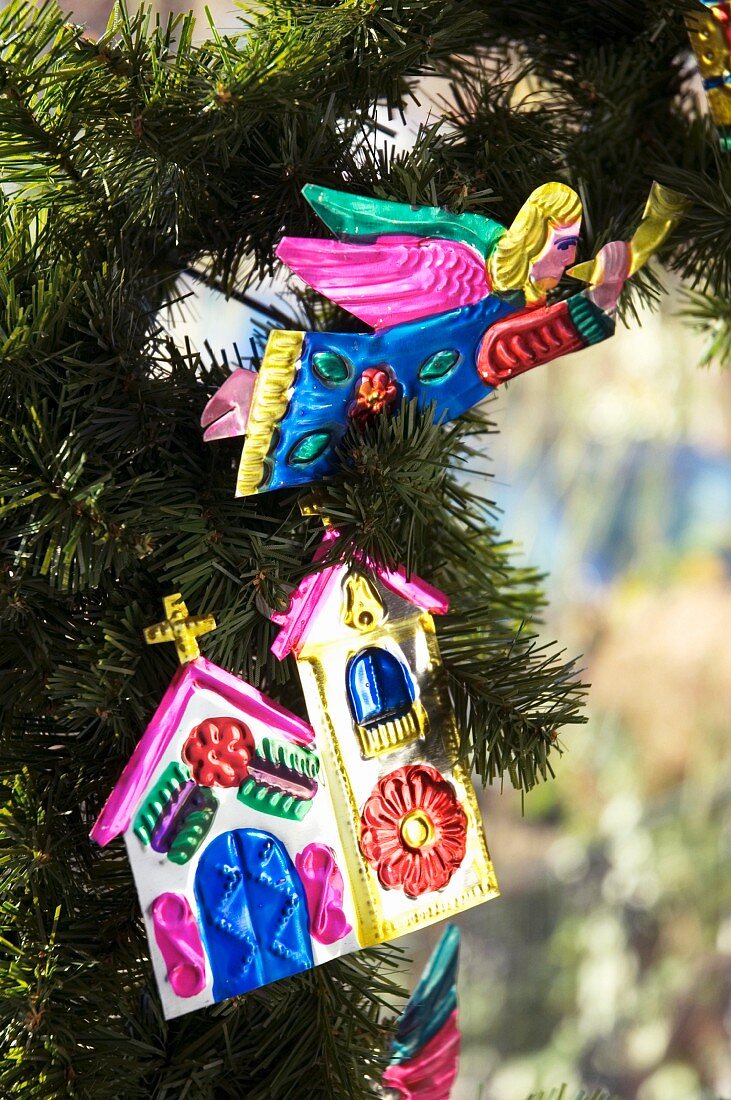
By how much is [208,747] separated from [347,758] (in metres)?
0.05

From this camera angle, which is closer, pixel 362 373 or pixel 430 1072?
pixel 362 373

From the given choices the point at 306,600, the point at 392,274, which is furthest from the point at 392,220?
the point at 306,600

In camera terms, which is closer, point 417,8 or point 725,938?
point 417,8

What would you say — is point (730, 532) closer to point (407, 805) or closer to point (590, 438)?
point (590, 438)

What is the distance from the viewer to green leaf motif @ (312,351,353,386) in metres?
0.29

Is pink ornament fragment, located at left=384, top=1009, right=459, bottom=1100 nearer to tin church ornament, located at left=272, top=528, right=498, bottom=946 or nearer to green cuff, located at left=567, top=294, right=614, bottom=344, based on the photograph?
tin church ornament, located at left=272, top=528, right=498, bottom=946

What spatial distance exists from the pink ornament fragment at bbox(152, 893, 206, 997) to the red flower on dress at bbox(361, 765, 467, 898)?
0.20 feet

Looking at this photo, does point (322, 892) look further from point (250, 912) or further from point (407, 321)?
point (407, 321)

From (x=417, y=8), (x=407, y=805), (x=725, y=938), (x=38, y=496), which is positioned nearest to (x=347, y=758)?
(x=407, y=805)

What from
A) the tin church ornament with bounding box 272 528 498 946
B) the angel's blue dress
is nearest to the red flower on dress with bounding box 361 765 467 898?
the tin church ornament with bounding box 272 528 498 946

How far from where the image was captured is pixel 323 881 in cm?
31

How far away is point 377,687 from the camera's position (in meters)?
0.34

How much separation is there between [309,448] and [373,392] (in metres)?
0.03

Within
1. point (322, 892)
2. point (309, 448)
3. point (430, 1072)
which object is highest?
point (309, 448)
